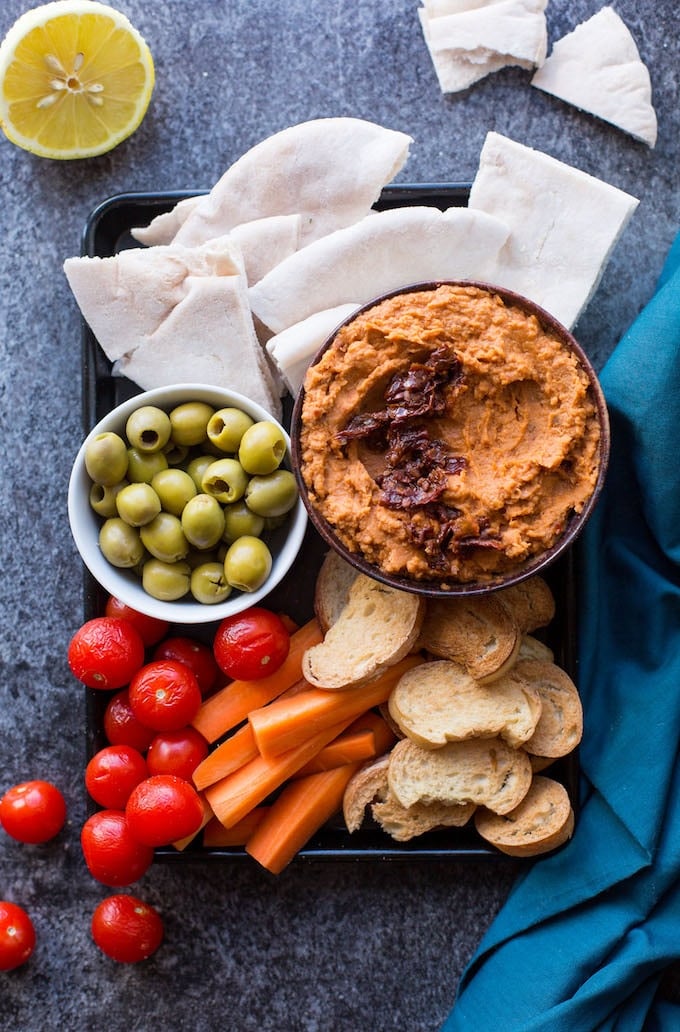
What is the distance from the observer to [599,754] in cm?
228

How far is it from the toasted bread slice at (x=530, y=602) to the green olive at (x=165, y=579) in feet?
2.16

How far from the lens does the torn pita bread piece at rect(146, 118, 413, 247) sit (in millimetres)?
2256

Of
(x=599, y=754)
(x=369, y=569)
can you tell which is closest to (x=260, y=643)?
(x=369, y=569)

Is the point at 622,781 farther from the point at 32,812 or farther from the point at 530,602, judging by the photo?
the point at 32,812

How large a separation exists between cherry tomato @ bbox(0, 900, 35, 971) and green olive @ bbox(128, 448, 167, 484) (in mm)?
1039

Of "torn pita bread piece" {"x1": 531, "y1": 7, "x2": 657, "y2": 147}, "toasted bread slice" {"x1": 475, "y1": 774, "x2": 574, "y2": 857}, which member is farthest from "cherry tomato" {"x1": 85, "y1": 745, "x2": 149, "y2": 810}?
"torn pita bread piece" {"x1": 531, "y1": 7, "x2": 657, "y2": 147}

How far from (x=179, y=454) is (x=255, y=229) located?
1.65 feet

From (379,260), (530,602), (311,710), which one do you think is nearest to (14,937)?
(311,710)

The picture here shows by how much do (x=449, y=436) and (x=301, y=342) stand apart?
0.38m

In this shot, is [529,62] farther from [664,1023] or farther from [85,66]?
[664,1023]

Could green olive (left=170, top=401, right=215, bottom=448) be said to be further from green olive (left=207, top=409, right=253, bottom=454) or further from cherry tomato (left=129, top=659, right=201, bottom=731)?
cherry tomato (left=129, top=659, right=201, bottom=731)

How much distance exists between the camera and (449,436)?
1.94 meters

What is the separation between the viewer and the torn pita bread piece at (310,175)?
7.40 ft

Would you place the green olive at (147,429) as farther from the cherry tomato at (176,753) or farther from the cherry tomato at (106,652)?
the cherry tomato at (176,753)
